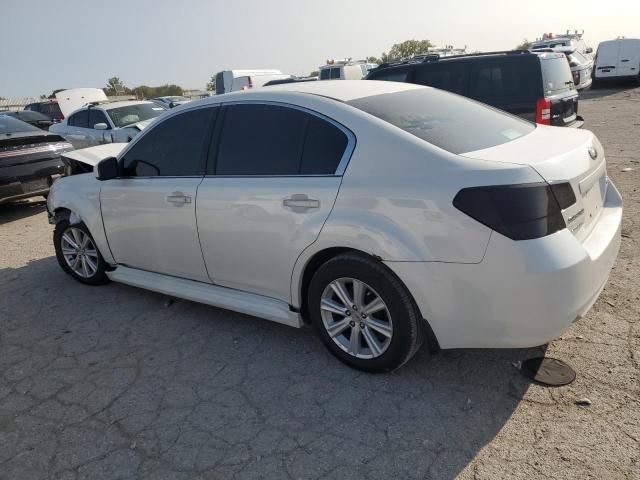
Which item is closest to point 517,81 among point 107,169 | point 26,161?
point 107,169

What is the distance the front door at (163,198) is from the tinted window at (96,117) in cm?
770

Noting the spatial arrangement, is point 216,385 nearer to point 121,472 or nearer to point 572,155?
point 121,472

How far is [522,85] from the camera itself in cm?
739

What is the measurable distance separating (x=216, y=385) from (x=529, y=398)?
182 centimetres

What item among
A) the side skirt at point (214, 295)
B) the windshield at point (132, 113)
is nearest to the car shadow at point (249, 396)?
the side skirt at point (214, 295)

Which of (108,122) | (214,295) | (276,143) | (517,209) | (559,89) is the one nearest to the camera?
(517,209)

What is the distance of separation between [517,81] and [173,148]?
5491 millimetres

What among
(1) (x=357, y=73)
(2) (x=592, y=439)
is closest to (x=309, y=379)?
(2) (x=592, y=439)

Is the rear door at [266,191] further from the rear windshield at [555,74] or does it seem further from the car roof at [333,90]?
the rear windshield at [555,74]

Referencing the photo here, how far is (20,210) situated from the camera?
8883 mm

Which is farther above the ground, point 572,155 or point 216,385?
point 572,155

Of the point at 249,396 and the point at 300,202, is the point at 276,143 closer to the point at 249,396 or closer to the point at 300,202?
the point at 300,202

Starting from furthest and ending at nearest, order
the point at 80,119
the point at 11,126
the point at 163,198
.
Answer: the point at 80,119, the point at 11,126, the point at 163,198

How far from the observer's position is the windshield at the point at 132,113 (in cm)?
1109
